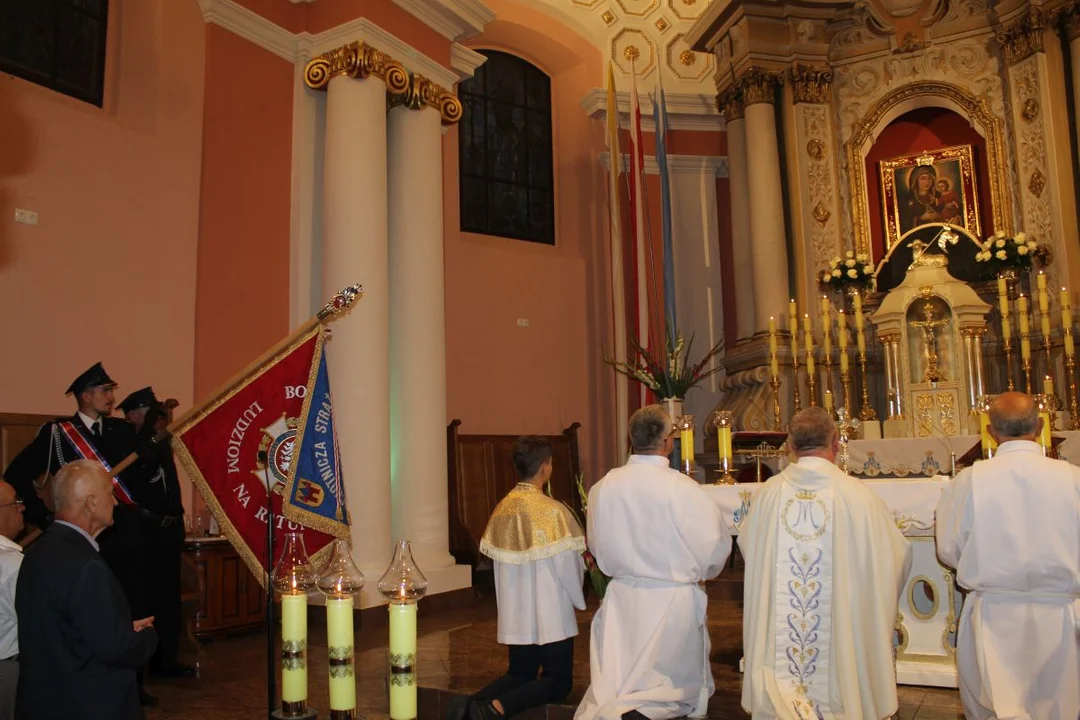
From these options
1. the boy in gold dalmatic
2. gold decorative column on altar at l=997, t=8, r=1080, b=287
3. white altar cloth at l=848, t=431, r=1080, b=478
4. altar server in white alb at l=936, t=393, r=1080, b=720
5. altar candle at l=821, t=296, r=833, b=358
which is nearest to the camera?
altar server in white alb at l=936, t=393, r=1080, b=720

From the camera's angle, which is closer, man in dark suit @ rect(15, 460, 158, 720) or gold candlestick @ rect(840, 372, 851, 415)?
man in dark suit @ rect(15, 460, 158, 720)

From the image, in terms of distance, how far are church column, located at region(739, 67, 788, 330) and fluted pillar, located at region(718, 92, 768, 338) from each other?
0.17 metres

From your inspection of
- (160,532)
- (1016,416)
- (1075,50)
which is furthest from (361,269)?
(1075,50)

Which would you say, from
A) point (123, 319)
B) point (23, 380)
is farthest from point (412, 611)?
point (123, 319)

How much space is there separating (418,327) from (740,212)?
435 cm

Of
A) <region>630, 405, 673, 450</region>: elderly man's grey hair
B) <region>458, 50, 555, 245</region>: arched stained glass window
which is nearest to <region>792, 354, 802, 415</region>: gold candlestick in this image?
<region>458, 50, 555, 245</region>: arched stained glass window

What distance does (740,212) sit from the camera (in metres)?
10.9

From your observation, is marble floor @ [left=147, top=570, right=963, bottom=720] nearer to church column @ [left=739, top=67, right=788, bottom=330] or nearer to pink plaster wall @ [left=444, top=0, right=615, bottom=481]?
pink plaster wall @ [left=444, top=0, right=615, bottom=481]

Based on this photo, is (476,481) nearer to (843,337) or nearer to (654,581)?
(843,337)

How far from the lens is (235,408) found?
434 centimetres

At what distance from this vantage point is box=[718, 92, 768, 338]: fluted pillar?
10633 millimetres

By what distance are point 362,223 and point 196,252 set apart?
134cm

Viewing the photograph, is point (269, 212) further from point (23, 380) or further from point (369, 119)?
point (23, 380)

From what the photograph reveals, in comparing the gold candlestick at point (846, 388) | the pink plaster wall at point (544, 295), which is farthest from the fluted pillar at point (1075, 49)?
the pink plaster wall at point (544, 295)
